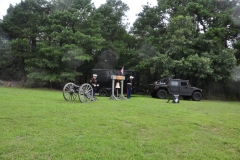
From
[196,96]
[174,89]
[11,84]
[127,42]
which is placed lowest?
[196,96]

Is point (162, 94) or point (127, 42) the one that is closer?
point (162, 94)

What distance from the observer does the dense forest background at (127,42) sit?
17.1m

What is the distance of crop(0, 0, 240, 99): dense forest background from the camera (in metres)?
17.1

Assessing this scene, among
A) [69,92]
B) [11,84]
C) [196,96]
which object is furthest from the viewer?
[11,84]

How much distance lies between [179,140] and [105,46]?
61.0 ft

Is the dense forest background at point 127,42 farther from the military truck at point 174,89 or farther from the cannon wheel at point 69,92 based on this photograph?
the cannon wheel at point 69,92

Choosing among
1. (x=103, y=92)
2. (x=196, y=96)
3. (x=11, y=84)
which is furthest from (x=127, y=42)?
(x=11, y=84)

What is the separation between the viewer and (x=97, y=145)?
13.1 ft

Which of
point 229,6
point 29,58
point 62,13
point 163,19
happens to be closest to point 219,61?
point 229,6

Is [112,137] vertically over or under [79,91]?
under

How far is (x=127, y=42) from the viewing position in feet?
77.6

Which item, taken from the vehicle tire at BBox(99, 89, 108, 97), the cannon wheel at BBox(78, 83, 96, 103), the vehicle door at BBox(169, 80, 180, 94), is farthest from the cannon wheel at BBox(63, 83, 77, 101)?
the vehicle door at BBox(169, 80, 180, 94)

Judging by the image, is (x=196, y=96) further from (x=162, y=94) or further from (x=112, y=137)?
(x=112, y=137)

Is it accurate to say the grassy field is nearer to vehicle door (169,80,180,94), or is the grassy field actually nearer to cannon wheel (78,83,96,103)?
cannon wheel (78,83,96,103)
